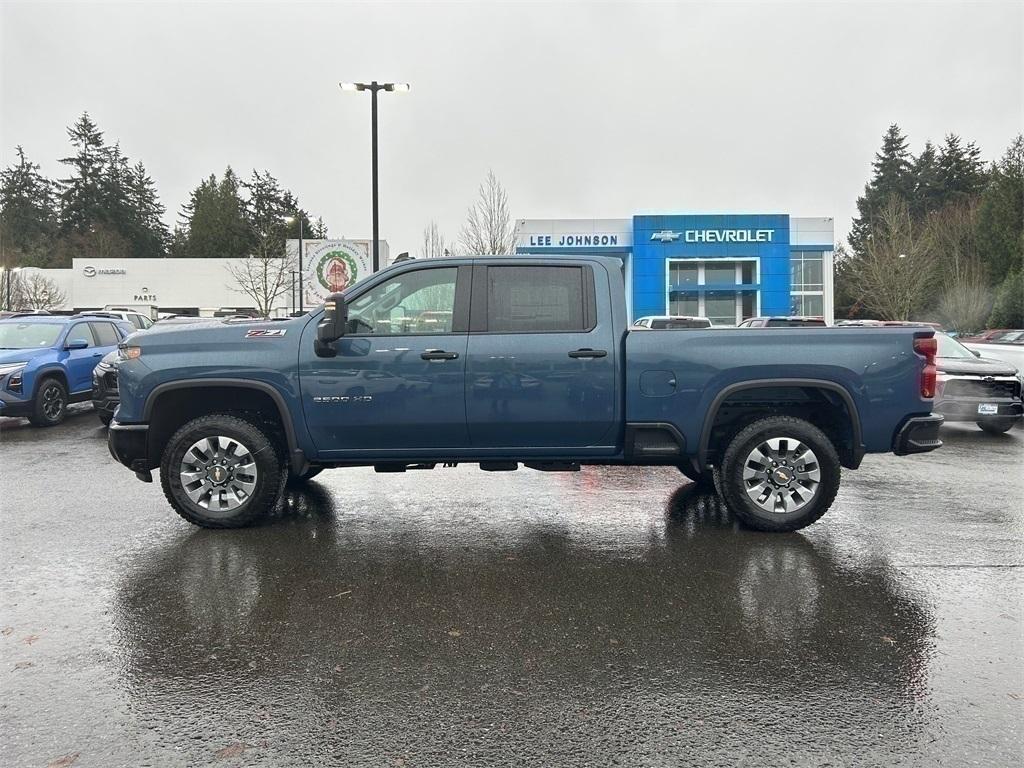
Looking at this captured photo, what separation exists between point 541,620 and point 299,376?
106 inches

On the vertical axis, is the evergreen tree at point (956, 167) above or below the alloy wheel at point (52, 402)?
above

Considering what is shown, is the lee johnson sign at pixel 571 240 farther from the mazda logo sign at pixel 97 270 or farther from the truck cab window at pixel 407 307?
the truck cab window at pixel 407 307

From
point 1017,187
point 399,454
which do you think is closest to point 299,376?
point 399,454

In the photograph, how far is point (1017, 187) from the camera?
153 ft

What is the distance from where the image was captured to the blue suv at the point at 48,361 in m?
11.4

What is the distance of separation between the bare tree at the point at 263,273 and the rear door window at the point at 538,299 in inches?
1570

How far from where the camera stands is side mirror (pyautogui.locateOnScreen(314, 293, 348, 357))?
5.35m

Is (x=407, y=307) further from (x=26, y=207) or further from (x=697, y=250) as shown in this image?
(x=26, y=207)

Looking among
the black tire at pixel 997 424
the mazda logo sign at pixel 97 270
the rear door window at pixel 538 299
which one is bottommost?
the black tire at pixel 997 424

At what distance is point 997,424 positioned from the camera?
425 inches

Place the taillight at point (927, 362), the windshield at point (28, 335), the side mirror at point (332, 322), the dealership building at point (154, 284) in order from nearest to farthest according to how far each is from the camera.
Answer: the side mirror at point (332, 322)
the taillight at point (927, 362)
the windshield at point (28, 335)
the dealership building at point (154, 284)

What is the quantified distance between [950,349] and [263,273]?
141 ft

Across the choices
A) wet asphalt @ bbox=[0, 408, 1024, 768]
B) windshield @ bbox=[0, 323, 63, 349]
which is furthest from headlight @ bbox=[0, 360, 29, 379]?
wet asphalt @ bbox=[0, 408, 1024, 768]

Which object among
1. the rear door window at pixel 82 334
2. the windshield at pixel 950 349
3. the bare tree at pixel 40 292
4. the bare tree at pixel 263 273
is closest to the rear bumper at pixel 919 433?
the windshield at pixel 950 349
